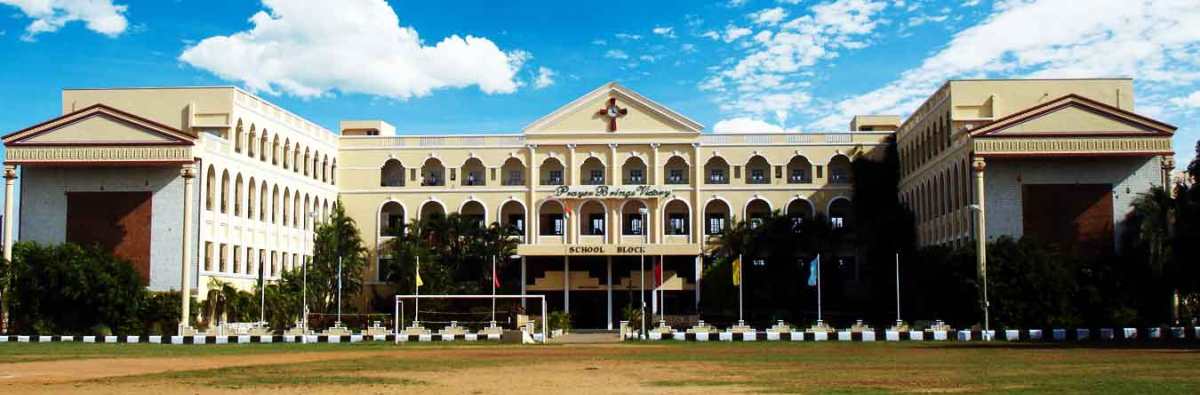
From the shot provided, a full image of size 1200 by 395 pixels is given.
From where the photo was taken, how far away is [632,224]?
8781 centimetres

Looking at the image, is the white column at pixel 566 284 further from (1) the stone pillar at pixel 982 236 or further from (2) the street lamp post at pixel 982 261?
(2) the street lamp post at pixel 982 261

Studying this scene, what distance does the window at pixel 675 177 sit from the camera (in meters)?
87.5

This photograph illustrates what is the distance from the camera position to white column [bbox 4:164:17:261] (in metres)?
62.9

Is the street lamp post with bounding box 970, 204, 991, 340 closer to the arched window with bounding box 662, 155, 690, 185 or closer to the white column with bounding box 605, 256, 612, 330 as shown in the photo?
the arched window with bounding box 662, 155, 690, 185

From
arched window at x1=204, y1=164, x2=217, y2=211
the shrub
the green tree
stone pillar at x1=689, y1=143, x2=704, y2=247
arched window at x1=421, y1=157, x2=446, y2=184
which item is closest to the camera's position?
the shrub

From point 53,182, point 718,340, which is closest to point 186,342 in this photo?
point 53,182

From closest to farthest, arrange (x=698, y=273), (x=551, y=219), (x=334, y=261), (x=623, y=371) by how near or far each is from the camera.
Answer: (x=623, y=371) → (x=334, y=261) → (x=698, y=273) → (x=551, y=219)

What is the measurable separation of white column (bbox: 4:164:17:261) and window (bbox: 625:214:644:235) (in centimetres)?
3826

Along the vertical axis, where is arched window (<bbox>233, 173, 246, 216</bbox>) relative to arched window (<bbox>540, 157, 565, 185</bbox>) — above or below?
below

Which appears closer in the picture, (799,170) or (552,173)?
(799,170)

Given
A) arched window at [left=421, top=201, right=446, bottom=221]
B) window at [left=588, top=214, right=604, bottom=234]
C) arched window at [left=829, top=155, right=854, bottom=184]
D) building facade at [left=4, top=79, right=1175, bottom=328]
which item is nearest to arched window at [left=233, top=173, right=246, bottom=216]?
building facade at [left=4, top=79, right=1175, bottom=328]

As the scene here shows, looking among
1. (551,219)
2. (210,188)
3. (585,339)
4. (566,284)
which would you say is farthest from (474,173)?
(585,339)

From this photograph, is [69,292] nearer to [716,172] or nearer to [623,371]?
[623,371]

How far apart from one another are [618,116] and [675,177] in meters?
5.66
